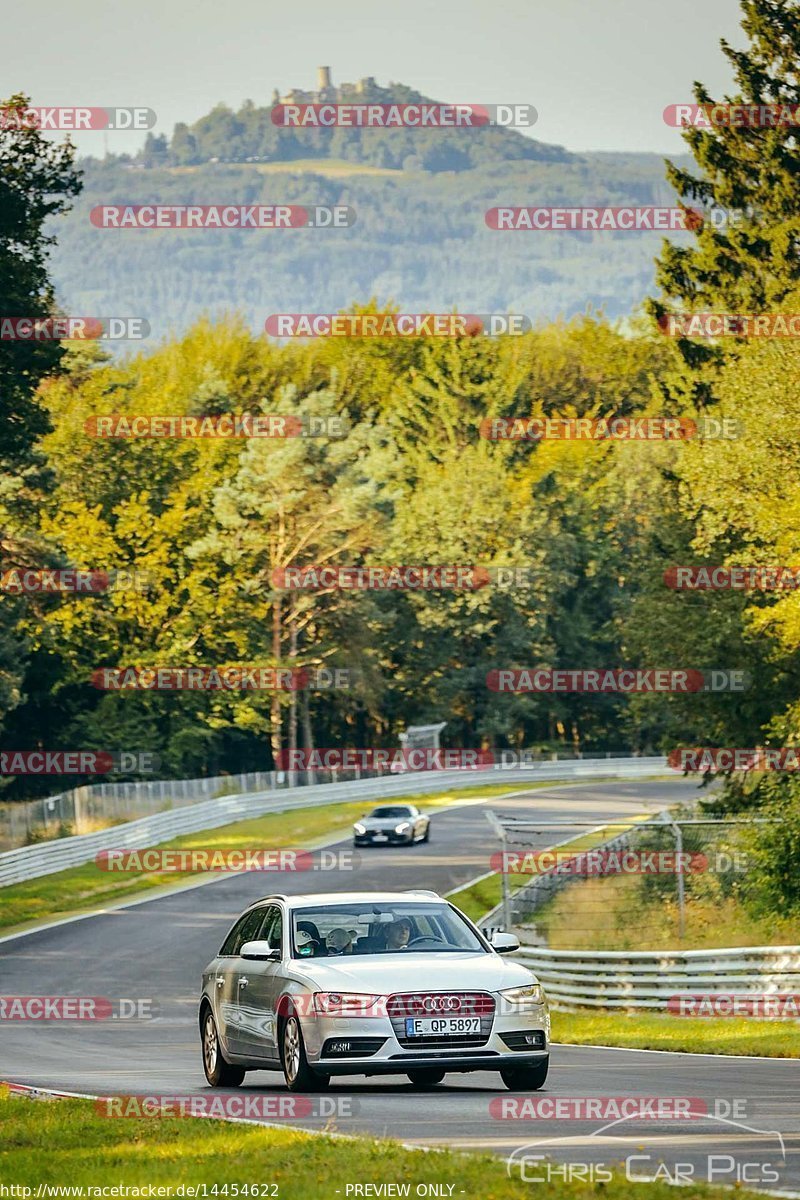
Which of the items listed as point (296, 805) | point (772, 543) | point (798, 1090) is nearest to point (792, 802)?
point (772, 543)

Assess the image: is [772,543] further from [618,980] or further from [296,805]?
[296,805]

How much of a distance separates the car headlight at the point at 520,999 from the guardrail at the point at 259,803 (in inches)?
1373

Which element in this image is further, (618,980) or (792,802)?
(792,802)

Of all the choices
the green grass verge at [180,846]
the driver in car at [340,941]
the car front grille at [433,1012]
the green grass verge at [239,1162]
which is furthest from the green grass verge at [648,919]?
the green grass verge at [239,1162]

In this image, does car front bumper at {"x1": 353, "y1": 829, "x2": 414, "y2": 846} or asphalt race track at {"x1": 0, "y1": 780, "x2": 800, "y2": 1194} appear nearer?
asphalt race track at {"x1": 0, "y1": 780, "x2": 800, "y2": 1194}

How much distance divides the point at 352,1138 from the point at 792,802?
2165 centimetres

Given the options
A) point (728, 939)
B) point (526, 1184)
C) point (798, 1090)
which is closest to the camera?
point (526, 1184)

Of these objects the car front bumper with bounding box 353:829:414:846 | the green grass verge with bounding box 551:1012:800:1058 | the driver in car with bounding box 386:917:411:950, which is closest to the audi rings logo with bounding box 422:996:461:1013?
the driver in car with bounding box 386:917:411:950

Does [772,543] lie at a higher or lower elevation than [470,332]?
lower

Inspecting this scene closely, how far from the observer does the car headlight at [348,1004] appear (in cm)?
1356

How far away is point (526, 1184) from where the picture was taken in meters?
9.42

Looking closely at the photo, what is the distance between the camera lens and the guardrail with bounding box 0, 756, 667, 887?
50.1 metres

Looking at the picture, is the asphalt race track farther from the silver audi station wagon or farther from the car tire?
the silver audi station wagon

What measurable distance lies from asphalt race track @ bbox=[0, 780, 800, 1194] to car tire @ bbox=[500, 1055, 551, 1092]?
14 centimetres
